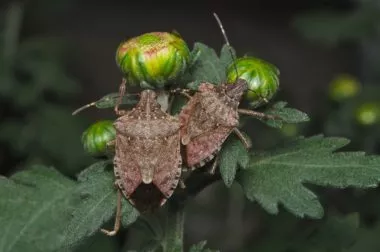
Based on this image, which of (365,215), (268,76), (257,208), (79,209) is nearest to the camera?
(79,209)

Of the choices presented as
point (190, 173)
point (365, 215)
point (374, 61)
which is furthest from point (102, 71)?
point (190, 173)

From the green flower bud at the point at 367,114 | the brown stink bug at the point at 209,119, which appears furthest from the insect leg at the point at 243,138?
the green flower bud at the point at 367,114

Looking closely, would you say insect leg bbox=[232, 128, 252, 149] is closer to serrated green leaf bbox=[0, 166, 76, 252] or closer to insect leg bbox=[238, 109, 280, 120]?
insect leg bbox=[238, 109, 280, 120]

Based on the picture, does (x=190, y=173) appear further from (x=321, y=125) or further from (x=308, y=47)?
(x=308, y=47)

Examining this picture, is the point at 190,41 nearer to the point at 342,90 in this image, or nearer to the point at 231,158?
the point at 342,90

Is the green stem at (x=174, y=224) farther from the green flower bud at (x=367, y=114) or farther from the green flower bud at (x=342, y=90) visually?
the green flower bud at (x=342, y=90)

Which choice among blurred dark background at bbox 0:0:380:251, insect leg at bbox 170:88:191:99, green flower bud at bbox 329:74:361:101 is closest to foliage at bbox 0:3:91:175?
blurred dark background at bbox 0:0:380:251
